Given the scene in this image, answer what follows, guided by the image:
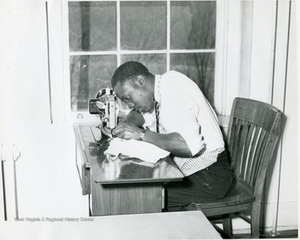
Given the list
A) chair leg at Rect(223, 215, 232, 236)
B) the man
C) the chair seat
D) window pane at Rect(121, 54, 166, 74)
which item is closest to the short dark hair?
the man

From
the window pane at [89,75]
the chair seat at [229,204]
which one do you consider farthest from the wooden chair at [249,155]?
the window pane at [89,75]

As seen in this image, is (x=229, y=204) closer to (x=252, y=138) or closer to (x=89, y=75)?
(x=252, y=138)

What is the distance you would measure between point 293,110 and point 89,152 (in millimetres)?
1385

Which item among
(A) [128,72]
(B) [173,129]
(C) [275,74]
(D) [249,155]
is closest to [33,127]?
(A) [128,72]

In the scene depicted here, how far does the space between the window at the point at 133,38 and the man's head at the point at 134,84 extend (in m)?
0.56

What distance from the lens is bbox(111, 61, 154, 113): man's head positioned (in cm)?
219

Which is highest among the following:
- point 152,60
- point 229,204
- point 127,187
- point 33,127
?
point 152,60

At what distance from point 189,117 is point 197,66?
91 centimetres

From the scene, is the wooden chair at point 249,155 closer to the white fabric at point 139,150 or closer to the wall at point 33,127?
the white fabric at point 139,150

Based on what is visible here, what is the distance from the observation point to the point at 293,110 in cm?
273

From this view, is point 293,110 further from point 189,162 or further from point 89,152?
point 89,152

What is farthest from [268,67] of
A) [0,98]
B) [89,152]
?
[0,98]

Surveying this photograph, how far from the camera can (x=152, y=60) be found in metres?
2.80

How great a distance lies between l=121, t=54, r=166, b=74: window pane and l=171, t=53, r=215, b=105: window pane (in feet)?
0.21
